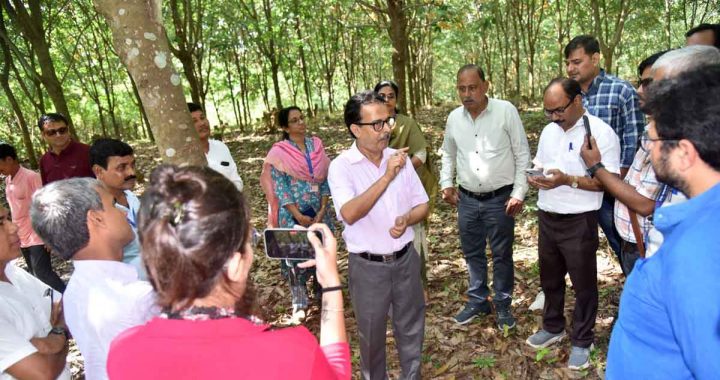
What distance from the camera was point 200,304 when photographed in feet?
4.21

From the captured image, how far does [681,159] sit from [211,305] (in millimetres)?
1518

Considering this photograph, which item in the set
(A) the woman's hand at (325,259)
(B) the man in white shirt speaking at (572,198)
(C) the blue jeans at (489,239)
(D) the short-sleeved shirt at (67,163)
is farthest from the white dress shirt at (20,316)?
(C) the blue jeans at (489,239)

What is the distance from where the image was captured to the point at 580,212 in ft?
10.9

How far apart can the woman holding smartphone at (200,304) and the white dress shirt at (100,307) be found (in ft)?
1.92

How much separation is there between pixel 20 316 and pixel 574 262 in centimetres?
342

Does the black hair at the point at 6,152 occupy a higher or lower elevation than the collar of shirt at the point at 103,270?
higher

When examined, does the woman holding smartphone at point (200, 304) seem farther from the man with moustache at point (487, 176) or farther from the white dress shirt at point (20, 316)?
the man with moustache at point (487, 176)

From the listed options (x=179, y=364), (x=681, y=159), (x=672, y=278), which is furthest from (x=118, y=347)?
(x=681, y=159)

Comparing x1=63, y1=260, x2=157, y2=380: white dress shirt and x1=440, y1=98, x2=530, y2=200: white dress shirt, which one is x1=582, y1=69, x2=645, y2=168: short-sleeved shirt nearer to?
x1=440, y1=98, x2=530, y2=200: white dress shirt

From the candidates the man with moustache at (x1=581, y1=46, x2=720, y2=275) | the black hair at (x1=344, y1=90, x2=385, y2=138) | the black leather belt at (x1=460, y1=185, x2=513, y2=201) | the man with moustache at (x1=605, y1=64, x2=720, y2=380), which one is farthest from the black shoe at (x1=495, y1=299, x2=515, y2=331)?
the man with moustache at (x1=605, y1=64, x2=720, y2=380)

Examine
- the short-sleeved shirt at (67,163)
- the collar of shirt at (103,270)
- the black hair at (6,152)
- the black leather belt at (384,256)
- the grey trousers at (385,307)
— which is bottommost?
the grey trousers at (385,307)

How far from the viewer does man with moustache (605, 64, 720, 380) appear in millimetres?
1199

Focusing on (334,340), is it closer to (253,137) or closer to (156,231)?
(156,231)

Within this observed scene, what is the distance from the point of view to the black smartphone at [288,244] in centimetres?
195
